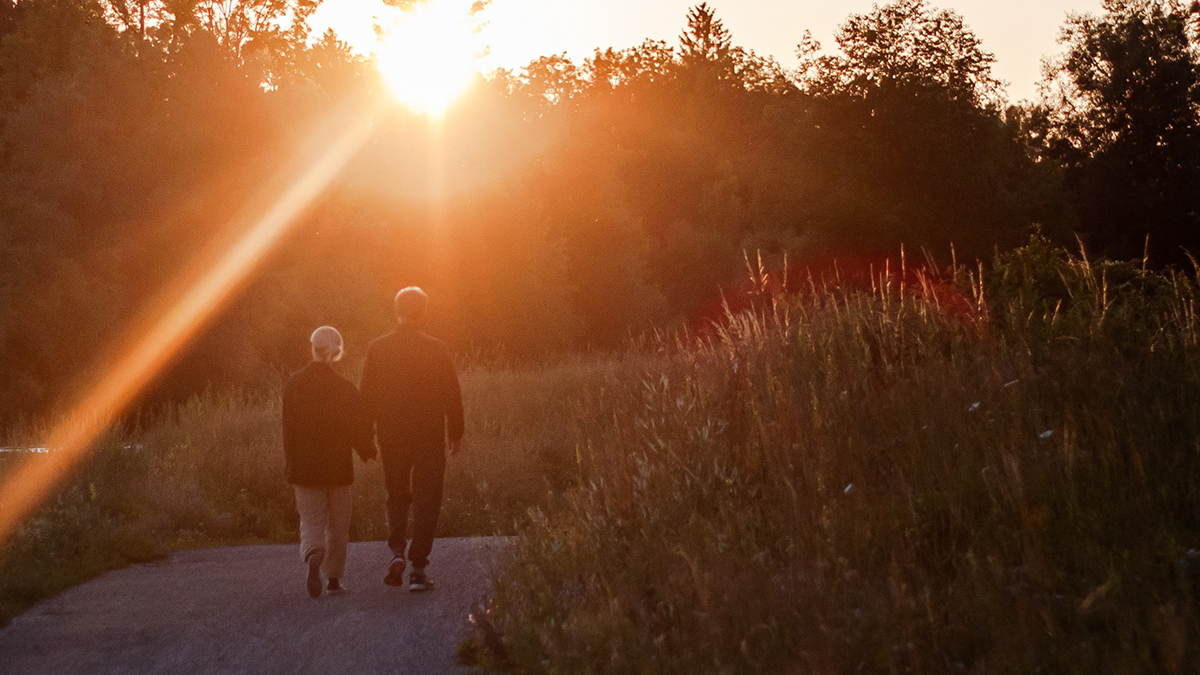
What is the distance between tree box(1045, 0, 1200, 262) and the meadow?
55.6 m

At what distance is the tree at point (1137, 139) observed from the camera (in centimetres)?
6241

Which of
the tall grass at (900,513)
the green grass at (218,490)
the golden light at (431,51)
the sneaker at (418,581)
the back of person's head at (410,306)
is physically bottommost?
the green grass at (218,490)

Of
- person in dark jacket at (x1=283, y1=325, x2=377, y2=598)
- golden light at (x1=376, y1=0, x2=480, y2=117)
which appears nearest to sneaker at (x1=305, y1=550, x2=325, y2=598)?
person in dark jacket at (x1=283, y1=325, x2=377, y2=598)

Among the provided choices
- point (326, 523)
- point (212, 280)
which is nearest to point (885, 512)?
point (326, 523)

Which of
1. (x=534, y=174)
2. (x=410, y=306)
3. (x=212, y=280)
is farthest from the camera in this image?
(x=534, y=174)

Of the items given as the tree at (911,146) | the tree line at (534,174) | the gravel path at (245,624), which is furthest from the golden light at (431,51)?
the gravel path at (245,624)

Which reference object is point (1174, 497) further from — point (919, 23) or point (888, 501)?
point (919, 23)

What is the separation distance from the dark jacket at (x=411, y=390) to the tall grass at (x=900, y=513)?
1.15 meters

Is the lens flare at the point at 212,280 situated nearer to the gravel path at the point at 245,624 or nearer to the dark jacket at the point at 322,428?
the gravel path at the point at 245,624

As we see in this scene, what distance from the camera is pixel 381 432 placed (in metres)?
10.2

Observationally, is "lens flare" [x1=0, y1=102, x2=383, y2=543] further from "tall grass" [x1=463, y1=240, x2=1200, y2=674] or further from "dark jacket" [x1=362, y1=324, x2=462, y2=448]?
"tall grass" [x1=463, y1=240, x2=1200, y2=674]

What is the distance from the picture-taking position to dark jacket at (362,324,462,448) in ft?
33.0

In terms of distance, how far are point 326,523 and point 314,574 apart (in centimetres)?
43

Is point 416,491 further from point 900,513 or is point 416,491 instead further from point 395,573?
point 900,513
